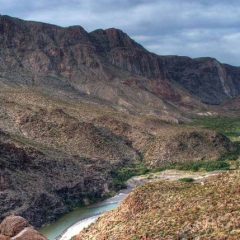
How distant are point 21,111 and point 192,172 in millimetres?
39170

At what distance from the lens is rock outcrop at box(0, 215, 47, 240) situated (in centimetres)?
4309

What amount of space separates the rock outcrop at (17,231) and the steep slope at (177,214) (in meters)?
5.27

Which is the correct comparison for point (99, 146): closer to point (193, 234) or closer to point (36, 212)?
point (36, 212)

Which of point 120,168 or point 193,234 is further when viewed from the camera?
point 120,168

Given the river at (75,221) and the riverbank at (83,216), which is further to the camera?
the riverbank at (83,216)

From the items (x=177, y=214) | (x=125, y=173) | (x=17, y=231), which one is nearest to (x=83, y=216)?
(x=125, y=173)

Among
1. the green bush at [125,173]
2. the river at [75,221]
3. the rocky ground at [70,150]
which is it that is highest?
the rocky ground at [70,150]

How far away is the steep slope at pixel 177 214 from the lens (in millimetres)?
40812

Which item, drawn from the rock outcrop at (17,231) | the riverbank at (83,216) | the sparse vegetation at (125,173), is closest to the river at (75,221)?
the riverbank at (83,216)

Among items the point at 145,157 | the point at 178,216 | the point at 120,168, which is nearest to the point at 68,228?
the point at 178,216

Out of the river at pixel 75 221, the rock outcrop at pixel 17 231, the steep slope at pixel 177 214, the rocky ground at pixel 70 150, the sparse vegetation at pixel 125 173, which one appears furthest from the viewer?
the sparse vegetation at pixel 125 173

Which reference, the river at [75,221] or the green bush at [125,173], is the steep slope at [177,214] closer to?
the river at [75,221]

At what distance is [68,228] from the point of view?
7825 centimetres

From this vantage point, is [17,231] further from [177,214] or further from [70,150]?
[70,150]
